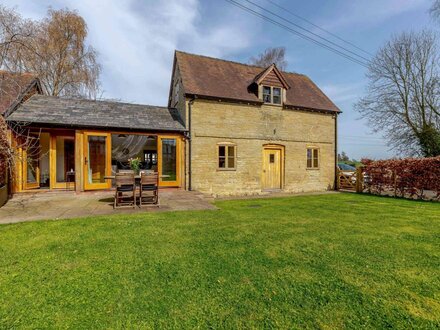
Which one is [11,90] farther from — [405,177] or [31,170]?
[405,177]

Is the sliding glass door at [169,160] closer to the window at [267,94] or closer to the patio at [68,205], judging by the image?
the patio at [68,205]

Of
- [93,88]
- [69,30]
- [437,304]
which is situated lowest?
[437,304]

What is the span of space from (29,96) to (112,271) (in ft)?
40.0

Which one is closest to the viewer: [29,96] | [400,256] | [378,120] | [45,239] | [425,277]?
[425,277]

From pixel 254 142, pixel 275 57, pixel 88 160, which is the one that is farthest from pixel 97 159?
pixel 275 57

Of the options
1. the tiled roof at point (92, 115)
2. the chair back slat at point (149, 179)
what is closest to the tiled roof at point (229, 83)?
the tiled roof at point (92, 115)

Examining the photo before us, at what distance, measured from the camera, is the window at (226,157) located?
1323 cm

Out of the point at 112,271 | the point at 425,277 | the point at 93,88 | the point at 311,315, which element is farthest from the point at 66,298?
the point at 93,88

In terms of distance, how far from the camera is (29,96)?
11.6m

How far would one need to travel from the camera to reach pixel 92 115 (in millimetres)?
11352

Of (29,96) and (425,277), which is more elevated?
(29,96)

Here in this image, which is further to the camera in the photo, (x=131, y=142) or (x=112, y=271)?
(x=131, y=142)

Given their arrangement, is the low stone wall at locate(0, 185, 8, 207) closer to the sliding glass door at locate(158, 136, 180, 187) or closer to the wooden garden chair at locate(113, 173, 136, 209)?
the wooden garden chair at locate(113, 173, 136, 209)

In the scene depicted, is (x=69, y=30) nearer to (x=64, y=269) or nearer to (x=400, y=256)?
(x=64, y=269)
